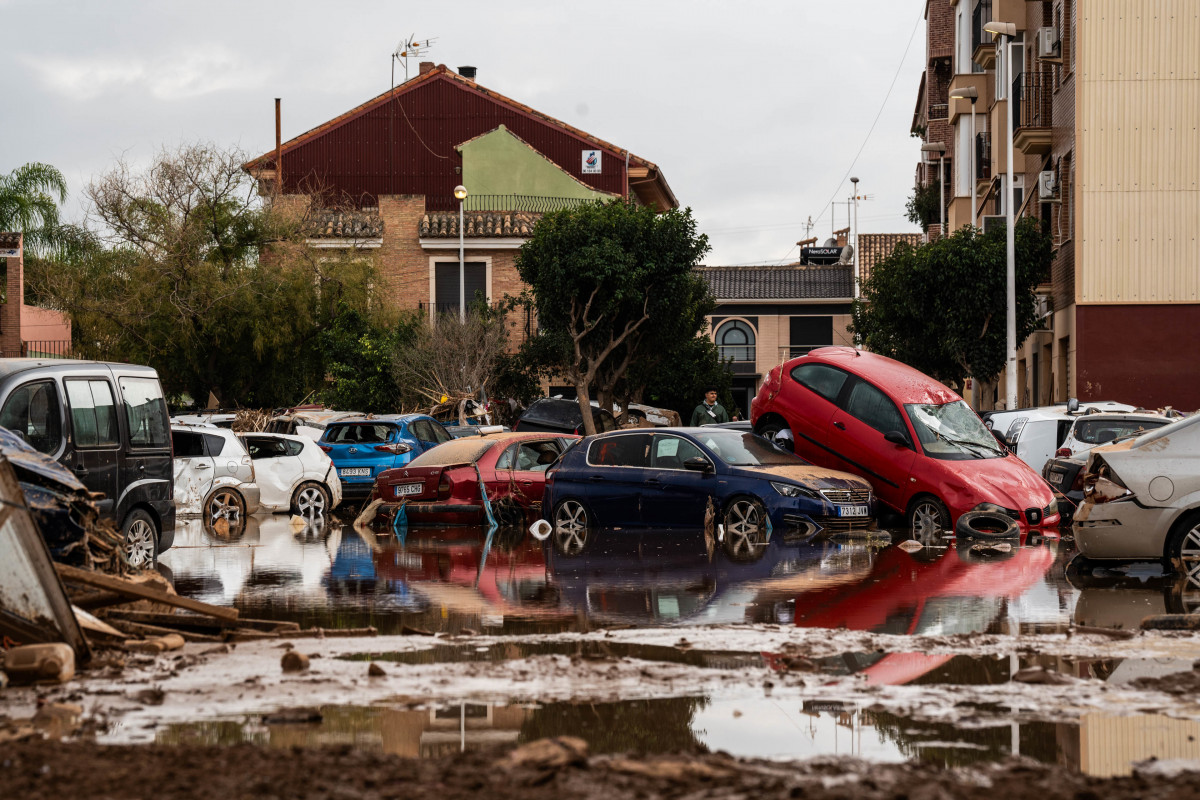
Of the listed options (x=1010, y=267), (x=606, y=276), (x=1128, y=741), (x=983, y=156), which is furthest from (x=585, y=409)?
(x=1128, y=741)

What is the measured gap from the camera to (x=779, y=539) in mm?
17500

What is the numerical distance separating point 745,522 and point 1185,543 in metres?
5.99

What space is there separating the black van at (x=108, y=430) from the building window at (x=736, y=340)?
54.5 meters

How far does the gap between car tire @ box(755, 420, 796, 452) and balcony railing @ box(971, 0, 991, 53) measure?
2463cm

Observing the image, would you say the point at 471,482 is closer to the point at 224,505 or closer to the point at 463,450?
the point at 463,450

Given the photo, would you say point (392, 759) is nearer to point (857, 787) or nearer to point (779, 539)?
point (857, 787)

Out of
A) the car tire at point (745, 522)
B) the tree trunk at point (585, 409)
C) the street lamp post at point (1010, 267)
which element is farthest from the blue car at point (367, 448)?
the street lamp post at point (1010, 267)

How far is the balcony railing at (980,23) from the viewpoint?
43.1 metres

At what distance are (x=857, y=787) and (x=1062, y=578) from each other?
866 cm

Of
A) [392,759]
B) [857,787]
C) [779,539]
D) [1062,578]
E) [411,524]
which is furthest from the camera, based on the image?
[411,524]

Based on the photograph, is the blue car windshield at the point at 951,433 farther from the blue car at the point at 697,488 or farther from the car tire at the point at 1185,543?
the car tire at the point at 1185,543

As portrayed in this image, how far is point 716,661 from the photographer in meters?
8.23

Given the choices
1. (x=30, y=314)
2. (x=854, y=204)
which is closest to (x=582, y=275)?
(x=30, y=314)

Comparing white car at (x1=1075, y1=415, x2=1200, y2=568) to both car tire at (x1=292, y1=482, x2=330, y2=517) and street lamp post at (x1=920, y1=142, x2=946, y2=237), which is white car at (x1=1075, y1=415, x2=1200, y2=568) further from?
street lamp post at (x1=920, y1=142, x2=946, y2=237)
